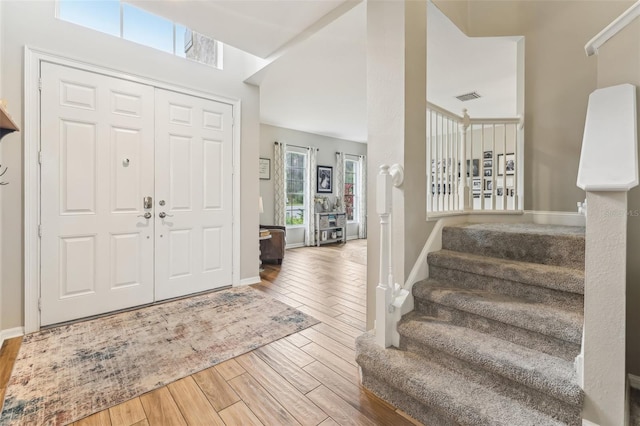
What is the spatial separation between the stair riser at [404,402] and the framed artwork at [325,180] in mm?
5574

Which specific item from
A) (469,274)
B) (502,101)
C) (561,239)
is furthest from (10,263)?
(502,101)

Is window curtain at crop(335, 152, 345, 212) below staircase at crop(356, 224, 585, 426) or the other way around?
the other way around

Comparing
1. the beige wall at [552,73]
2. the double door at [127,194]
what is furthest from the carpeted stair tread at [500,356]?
the double door at [127,194]

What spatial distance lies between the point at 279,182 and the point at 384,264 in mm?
4735

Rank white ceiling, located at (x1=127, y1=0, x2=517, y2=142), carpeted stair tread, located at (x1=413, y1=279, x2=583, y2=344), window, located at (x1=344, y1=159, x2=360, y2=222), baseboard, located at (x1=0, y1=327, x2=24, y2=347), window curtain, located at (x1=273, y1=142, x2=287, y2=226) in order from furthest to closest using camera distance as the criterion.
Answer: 1. window, located at (x1=344, y1=159, x2=360, y2=222)
2. window curtain, located at (x1=273, y1=142, x2=287, y2=226)
3. white ceiling, located at (x1=127, y1=0, x2=517, y2=142)
4. baseboard, located at (x1=0, y1=327, x2=24, y2=347)
5. carpeted stair tread, located at (x1=413, y1=279, x2=583, y2=344)

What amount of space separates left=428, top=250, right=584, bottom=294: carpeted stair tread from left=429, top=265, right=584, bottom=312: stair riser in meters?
0.03

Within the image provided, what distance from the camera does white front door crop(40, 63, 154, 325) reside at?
2.42 meters

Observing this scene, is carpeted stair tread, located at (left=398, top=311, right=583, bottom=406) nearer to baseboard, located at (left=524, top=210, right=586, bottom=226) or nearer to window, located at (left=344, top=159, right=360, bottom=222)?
baseboard, located at (left=524, top=210, right=586, bottom=226)

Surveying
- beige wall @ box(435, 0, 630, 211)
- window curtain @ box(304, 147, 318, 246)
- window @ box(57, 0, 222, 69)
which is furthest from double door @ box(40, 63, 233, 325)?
window curtain @ box(304, 147, 318, 246)

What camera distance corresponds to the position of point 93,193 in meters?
2.60

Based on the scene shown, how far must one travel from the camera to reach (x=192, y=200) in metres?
3.19

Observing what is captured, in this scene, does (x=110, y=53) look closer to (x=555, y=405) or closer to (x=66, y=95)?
(x=66, y=95)

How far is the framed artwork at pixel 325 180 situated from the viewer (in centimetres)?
702

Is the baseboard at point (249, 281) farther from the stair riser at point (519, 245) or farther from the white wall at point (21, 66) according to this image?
the stair riser at point (519, 245)
